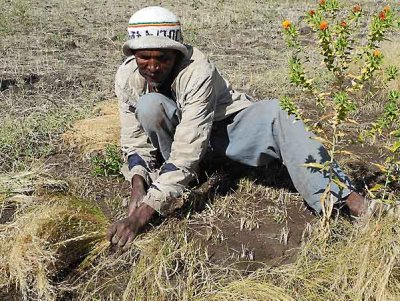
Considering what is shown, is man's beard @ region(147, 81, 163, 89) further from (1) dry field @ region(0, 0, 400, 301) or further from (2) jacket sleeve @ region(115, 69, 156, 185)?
(1) dry field @ region(0, 0, 400, 301)

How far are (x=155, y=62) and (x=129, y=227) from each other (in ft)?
2.47

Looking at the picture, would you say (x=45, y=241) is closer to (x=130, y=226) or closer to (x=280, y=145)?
(x=130, y=226)

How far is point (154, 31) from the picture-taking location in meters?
2.46

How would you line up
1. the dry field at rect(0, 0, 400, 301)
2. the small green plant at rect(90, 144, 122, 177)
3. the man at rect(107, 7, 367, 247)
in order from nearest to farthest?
the dry field at rect(0, 0, 400, 301)
the man at rect(107, 7, 367, 247)
the small green plant at rect(90, 144, 122, 177)

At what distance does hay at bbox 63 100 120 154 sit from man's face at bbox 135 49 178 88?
1081 mm

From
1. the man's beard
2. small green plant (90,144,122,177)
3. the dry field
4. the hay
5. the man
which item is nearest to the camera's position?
the dry field

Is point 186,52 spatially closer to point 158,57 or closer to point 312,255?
point 158,57

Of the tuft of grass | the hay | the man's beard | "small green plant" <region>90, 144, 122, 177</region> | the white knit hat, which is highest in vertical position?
the white knit hat

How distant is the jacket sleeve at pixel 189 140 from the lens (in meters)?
2.44

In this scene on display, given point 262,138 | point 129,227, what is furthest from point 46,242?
point 262,138

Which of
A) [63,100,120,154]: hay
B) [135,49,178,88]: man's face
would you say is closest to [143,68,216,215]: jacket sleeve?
[135,49,178,88]: man's face

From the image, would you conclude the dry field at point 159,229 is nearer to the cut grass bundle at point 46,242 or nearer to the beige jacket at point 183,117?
the cut grass bundle at point 46,242

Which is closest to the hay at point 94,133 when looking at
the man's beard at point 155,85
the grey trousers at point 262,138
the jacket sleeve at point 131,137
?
the jacket sleeve at point 131,137

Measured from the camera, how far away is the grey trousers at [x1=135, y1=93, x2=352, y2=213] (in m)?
2.52
